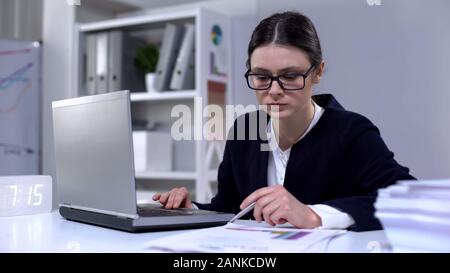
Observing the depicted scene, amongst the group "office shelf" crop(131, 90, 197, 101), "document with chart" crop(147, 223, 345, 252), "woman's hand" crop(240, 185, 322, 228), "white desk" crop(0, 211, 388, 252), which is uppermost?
"office shelf" crop(131, 90, 197, 101)

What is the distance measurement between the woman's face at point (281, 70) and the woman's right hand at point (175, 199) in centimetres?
31

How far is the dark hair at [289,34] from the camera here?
1.30 m

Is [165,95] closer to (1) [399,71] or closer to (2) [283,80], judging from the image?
(1) [399,71]

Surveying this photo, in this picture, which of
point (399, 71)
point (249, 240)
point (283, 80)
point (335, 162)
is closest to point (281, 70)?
point (283, 80)

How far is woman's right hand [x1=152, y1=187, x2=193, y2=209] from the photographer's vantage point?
127 centimetres

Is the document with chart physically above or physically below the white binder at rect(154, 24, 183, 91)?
below

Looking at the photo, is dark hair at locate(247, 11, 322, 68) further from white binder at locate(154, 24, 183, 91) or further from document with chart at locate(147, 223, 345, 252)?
white binder at locate(154, 24, 183, 91)

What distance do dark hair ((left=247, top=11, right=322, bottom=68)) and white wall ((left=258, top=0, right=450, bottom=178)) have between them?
1.11 m

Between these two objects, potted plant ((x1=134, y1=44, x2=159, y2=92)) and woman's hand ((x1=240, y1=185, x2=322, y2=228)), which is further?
potted plant ((x1=134, y1=44, x2=159, y2=92))

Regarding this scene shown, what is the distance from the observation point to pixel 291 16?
138cm

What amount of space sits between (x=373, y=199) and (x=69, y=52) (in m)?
2.43

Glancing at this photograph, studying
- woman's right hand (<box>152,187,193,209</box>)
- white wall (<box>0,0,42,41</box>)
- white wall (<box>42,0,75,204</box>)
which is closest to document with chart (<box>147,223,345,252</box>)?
woman's right hand (<box>152,187,193,209</box>)

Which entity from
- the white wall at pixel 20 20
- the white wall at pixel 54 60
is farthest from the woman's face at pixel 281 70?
the white wall at pixel 20 20

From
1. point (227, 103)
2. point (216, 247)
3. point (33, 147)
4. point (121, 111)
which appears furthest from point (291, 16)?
point (33, 147)
